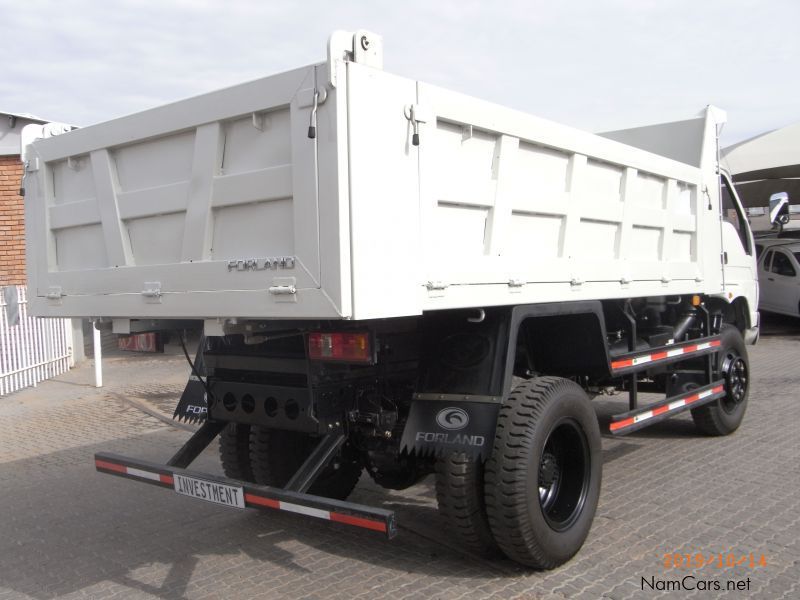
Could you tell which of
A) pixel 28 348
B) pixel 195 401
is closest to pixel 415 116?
pixel 195 401

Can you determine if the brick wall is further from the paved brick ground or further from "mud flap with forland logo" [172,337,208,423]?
"mud flap with forland logo" [172,337,208,423]

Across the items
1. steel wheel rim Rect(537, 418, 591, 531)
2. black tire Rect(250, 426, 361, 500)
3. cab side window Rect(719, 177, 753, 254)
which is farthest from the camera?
cab side window Rect(719, 177, 753, 254)

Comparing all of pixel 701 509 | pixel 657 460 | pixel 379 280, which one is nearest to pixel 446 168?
pixel 379 280

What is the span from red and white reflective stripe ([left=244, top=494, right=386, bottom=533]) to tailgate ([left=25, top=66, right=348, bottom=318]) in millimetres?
910

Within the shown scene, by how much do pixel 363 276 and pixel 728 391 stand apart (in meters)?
5.18

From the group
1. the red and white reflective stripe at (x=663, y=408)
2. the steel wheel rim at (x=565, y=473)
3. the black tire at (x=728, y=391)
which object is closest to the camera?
the steel wheel rim at (x=565, y=473)

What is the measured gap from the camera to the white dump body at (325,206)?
10.1 ft

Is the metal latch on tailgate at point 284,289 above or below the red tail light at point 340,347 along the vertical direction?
above

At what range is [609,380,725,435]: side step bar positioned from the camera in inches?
194

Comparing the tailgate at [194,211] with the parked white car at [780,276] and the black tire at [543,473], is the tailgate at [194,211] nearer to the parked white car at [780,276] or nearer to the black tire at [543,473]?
the black tire at [543,473]

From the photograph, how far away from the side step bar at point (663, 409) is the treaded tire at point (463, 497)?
1415mm

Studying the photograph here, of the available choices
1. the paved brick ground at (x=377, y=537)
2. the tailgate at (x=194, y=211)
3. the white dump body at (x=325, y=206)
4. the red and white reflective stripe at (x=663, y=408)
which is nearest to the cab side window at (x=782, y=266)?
the paved brick ground at (x=377, y=537)

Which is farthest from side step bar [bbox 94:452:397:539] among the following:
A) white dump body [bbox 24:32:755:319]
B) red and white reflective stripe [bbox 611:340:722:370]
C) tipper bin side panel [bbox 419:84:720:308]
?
red and white reflective stripe [bbox 611:340:722:370]

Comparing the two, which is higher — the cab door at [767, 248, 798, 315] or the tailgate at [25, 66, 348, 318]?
the tailgate at [25, 66, 348, 318]
